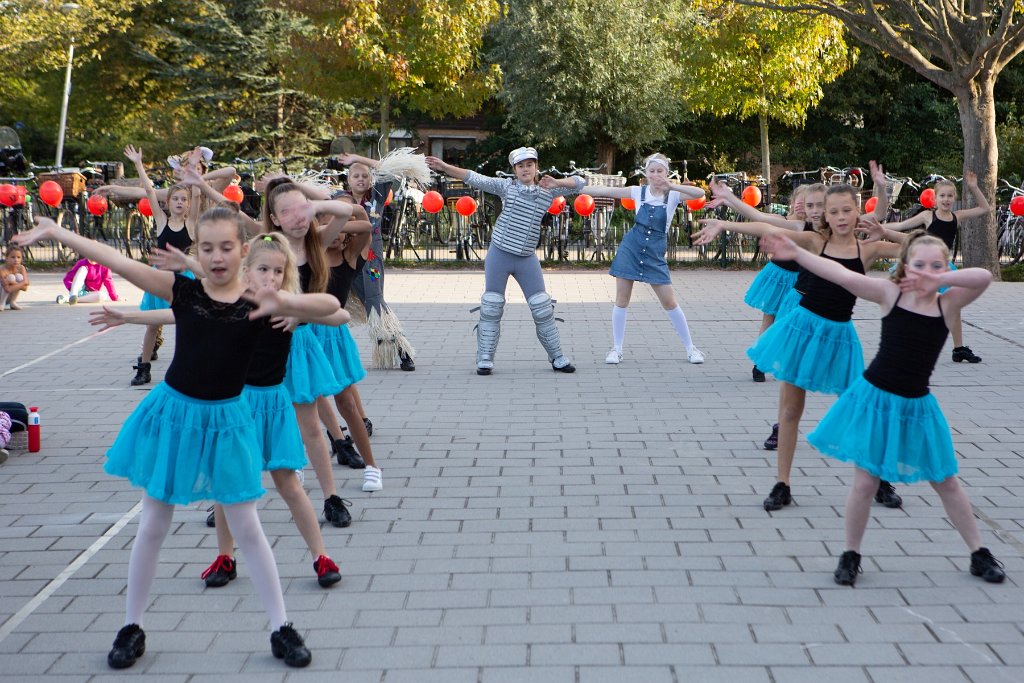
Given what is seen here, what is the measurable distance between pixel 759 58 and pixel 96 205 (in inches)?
543

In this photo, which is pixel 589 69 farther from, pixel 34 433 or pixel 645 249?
pixel 34 433

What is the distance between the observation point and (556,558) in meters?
5.02

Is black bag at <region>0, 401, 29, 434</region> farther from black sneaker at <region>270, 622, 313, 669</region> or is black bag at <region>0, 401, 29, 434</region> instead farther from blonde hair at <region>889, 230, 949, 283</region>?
blonde hair at <region>889, 230, 949, 283</region>

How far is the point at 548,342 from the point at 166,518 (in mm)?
6034

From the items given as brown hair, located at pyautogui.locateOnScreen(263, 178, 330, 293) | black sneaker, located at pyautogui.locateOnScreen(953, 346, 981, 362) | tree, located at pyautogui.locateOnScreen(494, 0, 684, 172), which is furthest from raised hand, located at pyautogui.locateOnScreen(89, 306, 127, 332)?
tree, located at pyautogui.locateOnScreen(494, 0, 684, 172)

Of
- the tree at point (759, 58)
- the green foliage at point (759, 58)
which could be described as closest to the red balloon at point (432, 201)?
the tree at point (759, 58)

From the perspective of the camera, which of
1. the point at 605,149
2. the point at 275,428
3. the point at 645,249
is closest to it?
the point at 275,428

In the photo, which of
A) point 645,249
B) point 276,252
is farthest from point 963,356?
point 276,252

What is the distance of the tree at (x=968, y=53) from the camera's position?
53.7 feet

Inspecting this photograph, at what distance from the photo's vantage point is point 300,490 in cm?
453

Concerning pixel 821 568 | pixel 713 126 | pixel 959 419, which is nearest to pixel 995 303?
pixel 959 419

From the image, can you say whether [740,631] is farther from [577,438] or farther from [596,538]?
[577,438]

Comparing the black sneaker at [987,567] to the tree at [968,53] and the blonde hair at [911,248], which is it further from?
the tree at [968,53]

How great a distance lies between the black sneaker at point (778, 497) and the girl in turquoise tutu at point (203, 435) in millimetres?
2745
